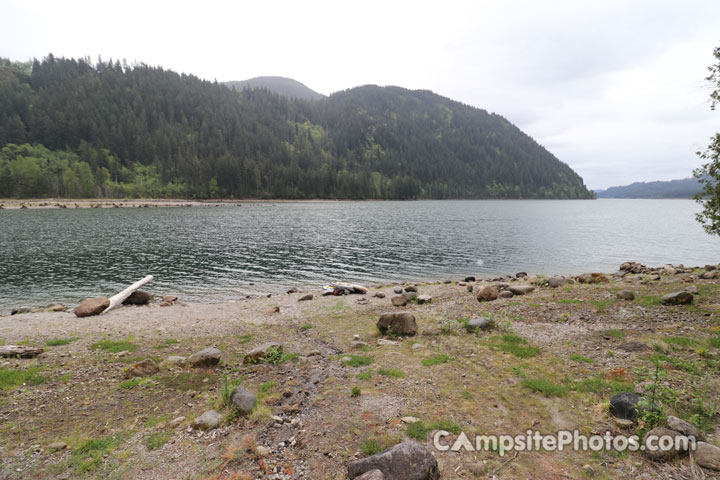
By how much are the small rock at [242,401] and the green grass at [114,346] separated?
775 cm

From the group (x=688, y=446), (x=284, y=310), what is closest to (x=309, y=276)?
→ (x=284, y=310)

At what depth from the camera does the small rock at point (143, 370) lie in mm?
10750

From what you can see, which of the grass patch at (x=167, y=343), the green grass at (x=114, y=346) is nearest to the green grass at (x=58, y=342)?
the green grass at (x=114, y=346)

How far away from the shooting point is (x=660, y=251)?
50.6 metres

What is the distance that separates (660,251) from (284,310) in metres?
62.1

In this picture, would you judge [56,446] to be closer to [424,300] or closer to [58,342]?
[58,342]

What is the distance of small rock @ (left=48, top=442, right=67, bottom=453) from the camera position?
23.1ft

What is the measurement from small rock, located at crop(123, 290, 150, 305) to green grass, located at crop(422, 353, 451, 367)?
77.9ft

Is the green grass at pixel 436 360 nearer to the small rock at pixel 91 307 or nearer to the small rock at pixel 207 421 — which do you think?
the small rock at pixel 207 421

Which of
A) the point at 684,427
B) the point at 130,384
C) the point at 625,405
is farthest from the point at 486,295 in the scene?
the point at 130,384

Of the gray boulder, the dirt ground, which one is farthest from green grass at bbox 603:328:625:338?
the gray boulder

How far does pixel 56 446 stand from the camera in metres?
7.10

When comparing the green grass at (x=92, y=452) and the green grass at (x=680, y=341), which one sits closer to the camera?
the green grass at (x=92, y=452)

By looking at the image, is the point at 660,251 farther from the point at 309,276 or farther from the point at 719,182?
the point at 309,276
